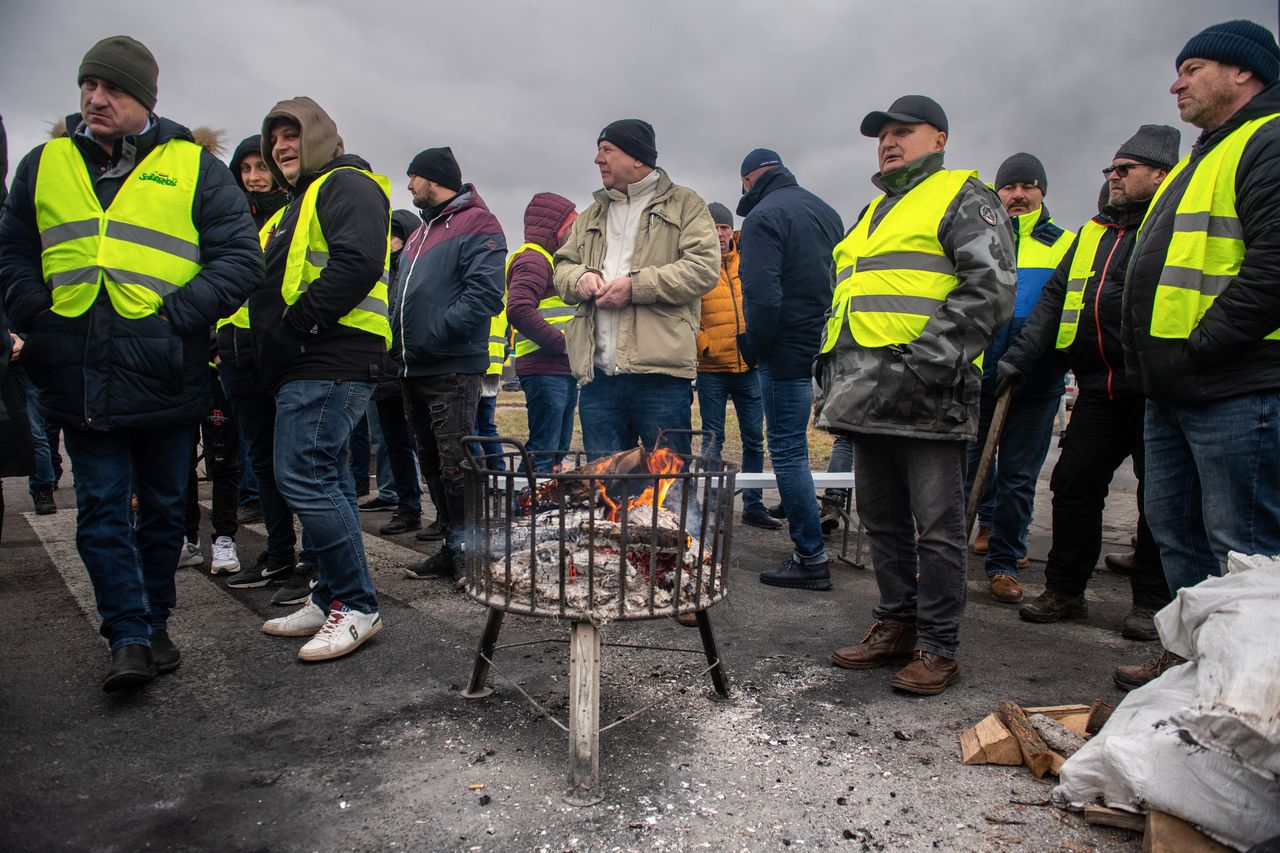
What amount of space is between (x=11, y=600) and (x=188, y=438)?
1750mm

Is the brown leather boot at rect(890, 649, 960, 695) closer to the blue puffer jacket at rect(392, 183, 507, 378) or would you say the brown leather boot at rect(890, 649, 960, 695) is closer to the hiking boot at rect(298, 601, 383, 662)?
the hiking boot at rect(298, 601, 383, 662)

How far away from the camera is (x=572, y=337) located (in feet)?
14.6

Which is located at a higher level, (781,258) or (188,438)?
(781,258)

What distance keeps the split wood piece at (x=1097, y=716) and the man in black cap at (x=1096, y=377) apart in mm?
1389

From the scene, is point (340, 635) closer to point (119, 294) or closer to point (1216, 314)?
point (119, 294)

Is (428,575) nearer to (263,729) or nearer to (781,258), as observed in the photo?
(263,729)

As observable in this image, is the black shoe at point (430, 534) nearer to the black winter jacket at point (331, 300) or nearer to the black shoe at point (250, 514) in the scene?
the black shoe at point (250, 514)

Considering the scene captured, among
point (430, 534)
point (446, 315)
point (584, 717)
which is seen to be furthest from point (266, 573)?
point (584, 717)

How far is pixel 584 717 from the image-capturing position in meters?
2.32

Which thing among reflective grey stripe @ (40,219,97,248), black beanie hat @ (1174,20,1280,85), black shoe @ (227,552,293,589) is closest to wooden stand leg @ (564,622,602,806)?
reflective grey stripe @ (40,219,97,248)

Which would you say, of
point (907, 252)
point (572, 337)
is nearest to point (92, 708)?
point (572, 337)

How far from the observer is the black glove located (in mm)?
4133

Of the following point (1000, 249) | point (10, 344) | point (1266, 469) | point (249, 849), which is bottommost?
point (249, 849)

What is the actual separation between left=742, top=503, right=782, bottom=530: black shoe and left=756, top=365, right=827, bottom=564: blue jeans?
5.28 feet
